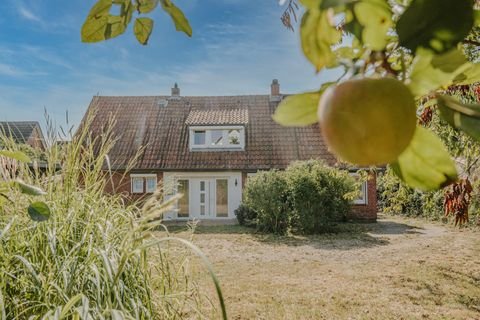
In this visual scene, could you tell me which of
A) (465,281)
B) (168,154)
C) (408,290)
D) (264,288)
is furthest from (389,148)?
(168,154)

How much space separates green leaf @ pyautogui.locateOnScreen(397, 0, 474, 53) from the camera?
25cm

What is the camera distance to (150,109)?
43.5 feet

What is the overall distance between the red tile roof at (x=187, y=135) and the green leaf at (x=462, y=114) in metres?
11.4

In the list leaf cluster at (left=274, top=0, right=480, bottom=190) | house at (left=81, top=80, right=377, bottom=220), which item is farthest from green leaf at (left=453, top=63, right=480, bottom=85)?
house at (left=81, top=80, right=377, bottom=220)

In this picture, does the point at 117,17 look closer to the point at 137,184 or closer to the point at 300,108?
the point at 300,108

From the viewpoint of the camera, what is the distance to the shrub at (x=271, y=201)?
9.19 m

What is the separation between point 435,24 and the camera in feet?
0.83

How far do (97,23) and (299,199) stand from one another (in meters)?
Result: 8.81

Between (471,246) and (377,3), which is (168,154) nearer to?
(471,246)

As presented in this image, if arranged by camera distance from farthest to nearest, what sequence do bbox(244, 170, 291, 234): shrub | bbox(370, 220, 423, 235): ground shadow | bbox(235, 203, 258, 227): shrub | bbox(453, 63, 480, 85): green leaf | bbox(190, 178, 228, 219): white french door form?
1. bbox(190, 178, 228, 219): white french door
2. bbox(235, 203, 258, 227): shrub
3. bbox(370, 220, 423, 235): ground shadow
4. bbox(244, 170, 291, 234): shrub
5. bbox(453, 63, 480, 85): green leaf

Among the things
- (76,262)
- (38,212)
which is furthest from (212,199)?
(38,212)

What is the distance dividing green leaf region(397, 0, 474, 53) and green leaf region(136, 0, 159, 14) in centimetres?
33

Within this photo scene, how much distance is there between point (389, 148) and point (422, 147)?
69 mm

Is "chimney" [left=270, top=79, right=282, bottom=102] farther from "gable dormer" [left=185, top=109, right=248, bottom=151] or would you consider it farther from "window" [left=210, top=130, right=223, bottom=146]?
"window" [left=210, top=130, right=223, bottom=146]
